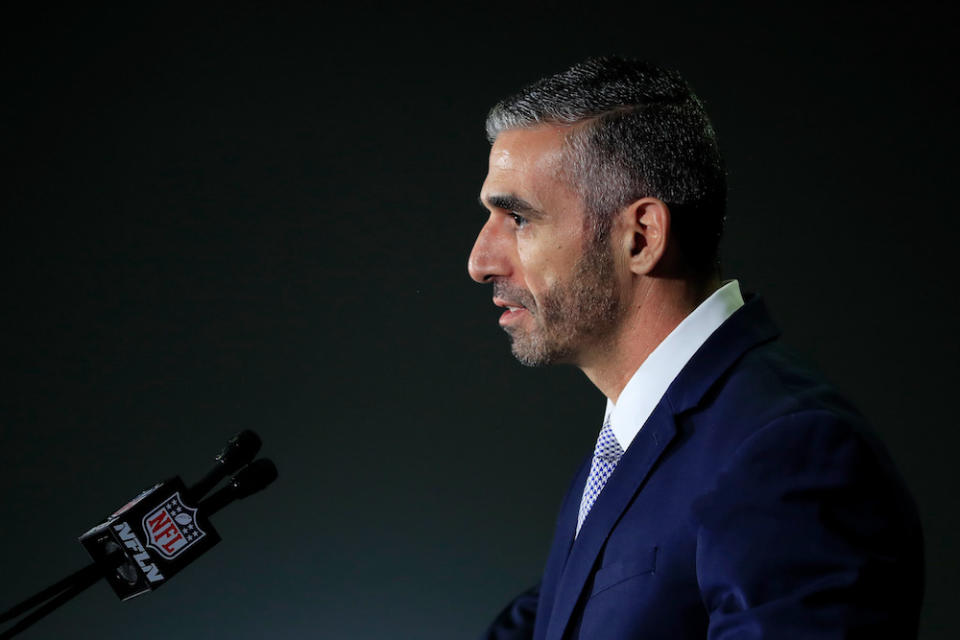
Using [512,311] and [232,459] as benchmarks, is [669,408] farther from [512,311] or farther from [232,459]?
[232,459]

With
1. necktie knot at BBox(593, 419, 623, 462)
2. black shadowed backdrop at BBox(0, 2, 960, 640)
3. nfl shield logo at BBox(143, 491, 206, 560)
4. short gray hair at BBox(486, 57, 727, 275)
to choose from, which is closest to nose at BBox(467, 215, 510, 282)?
short gray hair at BBox(486, 57, 727, 275)

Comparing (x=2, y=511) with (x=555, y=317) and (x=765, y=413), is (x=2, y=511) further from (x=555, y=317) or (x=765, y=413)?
(x=765, y=413)

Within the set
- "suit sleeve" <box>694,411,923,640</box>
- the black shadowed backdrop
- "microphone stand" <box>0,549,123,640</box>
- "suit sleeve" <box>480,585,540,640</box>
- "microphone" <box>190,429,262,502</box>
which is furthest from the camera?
the black shadowed backdrop

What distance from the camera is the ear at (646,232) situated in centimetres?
114

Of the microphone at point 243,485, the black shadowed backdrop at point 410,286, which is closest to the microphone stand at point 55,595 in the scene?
the microphone at point 243,485

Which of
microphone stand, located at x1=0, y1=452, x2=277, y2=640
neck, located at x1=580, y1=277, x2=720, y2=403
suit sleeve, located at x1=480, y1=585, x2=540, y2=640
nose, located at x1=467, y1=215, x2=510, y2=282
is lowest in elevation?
suit sleeve, located at x1=480, y1=585, x2=540, y2=640

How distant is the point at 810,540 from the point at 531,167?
1.88 ft

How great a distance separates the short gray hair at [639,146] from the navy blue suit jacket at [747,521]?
0.13 metres

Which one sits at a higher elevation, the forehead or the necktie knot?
the forehead

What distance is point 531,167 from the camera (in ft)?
3.90

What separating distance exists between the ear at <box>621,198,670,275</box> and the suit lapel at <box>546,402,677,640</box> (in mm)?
180

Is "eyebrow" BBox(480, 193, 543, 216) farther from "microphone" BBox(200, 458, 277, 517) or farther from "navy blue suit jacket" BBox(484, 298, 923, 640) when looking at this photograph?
"microphone" BBox(200, 458, 277, 517)

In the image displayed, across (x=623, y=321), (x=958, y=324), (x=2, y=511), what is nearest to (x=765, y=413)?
(x=623, y=321)

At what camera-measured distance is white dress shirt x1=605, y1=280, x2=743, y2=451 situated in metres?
1.14
